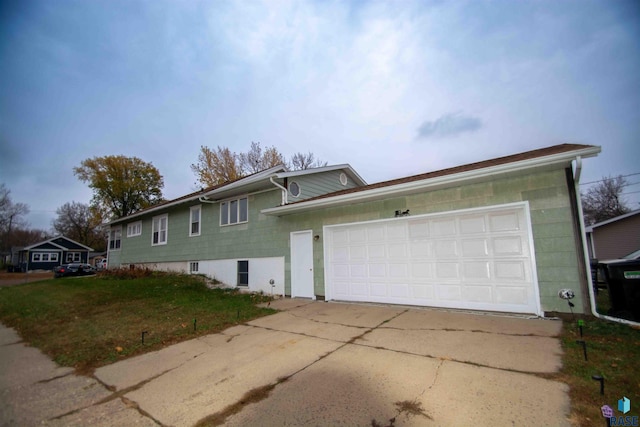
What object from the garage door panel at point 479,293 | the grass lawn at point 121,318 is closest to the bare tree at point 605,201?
the garage door panel at point 479,293

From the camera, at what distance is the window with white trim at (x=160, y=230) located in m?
15.9

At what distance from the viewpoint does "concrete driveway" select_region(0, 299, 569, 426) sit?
265 centimetres

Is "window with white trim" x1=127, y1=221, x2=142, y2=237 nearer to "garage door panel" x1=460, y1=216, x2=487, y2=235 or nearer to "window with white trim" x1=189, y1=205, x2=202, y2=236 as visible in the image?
"window with white trim" x1=189, y1=205, x2=202, y2=236

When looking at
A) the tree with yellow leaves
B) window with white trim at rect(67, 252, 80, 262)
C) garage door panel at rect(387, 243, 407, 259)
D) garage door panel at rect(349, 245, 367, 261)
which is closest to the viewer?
garage door panel at rect(387, 243, 407, 259)

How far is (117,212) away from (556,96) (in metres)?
42.1

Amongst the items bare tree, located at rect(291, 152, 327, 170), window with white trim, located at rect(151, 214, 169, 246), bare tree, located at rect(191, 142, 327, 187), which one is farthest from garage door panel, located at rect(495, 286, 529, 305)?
bare tree, located at rect(291, 152, 327, 170)

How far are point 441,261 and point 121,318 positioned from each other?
8.16 m

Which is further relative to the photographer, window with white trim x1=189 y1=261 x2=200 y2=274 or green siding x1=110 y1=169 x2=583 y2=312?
window with white trim x1=189 y1=261 x2=200 y2=274

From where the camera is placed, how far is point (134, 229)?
1864cm

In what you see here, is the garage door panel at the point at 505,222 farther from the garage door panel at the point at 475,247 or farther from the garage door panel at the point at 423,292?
the garage door panel at the point at 423,292

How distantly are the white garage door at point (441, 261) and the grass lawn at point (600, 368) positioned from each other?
1212mm

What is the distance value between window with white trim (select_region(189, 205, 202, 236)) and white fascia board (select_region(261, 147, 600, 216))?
5938mm

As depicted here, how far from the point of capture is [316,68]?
1251 centimetres

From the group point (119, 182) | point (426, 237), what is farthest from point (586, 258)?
point (119, 182)
